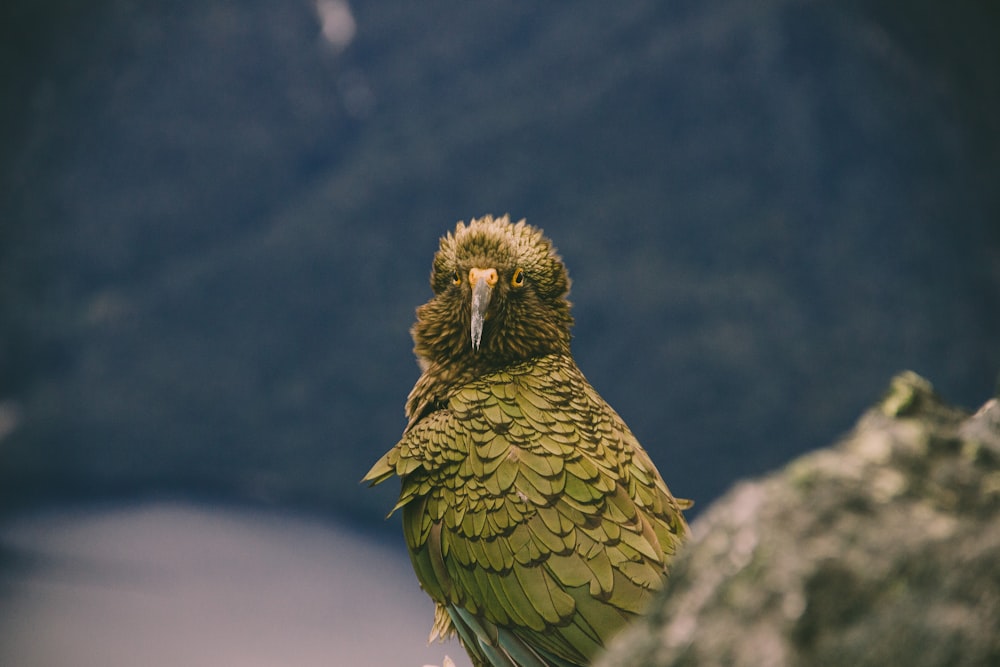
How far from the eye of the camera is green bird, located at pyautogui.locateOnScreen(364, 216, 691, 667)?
7.57ft

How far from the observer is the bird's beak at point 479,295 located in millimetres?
2562

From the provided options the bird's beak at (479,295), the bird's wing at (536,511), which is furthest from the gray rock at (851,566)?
the bird's beak at (479,295)

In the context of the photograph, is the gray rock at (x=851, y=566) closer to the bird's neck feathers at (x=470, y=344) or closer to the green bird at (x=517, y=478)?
the green bird at (x=517, y=478)

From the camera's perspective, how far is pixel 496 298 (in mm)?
2684

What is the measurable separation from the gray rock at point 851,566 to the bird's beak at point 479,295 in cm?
169

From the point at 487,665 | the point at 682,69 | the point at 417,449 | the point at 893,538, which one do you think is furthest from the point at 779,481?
the point at 682,69

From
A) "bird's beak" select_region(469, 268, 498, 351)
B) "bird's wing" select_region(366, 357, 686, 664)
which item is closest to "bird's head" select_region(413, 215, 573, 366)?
"bird's beak" select_region(469, 268, 498, 351)

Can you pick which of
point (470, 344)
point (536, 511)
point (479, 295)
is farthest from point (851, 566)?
point (470, 344)

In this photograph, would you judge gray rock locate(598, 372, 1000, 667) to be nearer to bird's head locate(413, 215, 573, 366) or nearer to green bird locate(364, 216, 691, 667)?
green bird locate(364, 216, 691, 667)

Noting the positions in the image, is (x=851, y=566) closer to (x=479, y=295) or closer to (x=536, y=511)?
(x=536, y=511)

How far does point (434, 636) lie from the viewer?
2.77 m

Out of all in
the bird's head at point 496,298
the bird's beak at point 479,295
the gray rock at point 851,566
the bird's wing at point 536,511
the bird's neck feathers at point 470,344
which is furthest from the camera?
the bird's neck feathers at point 470,344

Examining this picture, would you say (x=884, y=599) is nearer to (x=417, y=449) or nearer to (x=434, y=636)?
(x=417, y=449)

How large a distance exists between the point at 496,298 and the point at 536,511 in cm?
76
